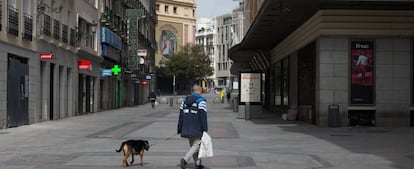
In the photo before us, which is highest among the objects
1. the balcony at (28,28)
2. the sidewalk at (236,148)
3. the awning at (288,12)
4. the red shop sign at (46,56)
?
the awning at (288,12)

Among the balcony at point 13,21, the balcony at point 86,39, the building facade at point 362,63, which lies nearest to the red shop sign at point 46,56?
the balcony at point 13,21

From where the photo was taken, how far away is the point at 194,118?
1145 cm

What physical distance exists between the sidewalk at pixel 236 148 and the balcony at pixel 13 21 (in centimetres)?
371

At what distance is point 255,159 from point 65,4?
68.5 feet

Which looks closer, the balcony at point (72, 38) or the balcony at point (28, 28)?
the balcony at point (28, 28)

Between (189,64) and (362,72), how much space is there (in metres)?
73.5

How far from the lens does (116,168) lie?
11.9 meters

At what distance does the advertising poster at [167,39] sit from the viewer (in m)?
117

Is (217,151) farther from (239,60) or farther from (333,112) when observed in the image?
(239,60)

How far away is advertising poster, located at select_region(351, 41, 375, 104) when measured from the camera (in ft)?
79.7

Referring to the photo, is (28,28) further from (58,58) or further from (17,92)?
(58,58)

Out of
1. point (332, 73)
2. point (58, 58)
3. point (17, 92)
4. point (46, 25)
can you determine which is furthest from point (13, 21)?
point (332, 73)

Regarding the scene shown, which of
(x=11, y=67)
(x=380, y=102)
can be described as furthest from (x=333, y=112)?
(x=11, y=67)

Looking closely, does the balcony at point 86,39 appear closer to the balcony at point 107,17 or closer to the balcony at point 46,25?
the balcony at point 107,17
